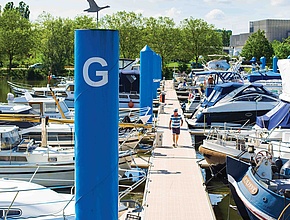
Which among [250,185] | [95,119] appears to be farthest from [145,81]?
[95,119]

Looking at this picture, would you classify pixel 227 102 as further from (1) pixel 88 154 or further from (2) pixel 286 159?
(1) pixel 88 154

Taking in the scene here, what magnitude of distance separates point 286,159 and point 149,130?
8.38 meters

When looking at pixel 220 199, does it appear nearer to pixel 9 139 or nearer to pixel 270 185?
pixel 270 185

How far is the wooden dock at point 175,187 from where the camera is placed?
1304 centimetres

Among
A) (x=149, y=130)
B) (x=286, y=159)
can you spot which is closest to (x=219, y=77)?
(x=149, y=130)

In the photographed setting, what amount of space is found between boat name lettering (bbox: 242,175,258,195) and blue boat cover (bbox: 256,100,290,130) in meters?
6.05

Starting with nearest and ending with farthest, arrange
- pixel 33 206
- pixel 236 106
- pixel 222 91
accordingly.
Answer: pixel 33 206 → pixel 236 106 → pixel 222 91

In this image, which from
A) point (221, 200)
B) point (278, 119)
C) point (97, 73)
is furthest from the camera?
point (278, 119)

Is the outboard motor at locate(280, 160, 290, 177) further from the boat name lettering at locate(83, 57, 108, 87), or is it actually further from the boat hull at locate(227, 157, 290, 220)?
the boat name lettering at locate(83, 57, 108, 87)

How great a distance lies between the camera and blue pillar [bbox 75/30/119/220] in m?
8.01

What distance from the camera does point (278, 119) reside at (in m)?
20.1

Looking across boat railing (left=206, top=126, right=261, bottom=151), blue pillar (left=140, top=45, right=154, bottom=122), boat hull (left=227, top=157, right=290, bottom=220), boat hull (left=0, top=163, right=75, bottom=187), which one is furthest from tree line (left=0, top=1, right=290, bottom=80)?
boat hull (left=227, top=157, right=290, bottom=220)

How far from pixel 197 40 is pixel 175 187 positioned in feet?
206

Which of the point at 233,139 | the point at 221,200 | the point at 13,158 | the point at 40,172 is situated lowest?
the point at 221,200
